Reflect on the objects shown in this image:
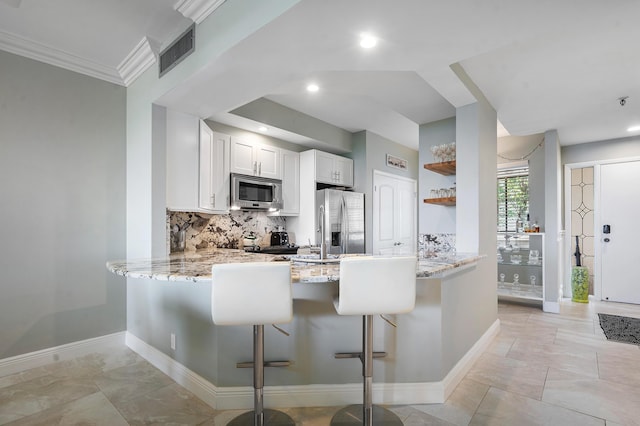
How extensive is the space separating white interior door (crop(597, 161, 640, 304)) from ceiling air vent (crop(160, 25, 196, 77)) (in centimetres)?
574

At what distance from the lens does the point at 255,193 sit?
3.90m

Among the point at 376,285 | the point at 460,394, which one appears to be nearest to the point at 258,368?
the point at 376,285

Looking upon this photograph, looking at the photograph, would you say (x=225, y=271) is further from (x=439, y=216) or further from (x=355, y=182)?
(x=355, y=182)

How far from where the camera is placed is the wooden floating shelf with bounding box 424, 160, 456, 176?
10.7 feet

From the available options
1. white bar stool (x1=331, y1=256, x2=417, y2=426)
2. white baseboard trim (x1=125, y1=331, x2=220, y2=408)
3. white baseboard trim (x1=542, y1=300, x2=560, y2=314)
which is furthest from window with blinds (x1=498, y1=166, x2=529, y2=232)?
white baseboard trim (x1=125, y1=331, x2=220, y2=408)

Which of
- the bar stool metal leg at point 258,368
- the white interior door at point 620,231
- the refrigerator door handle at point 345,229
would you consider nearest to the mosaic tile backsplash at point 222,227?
the refrigerator door handle at point 345,229

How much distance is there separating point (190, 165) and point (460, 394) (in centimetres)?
286

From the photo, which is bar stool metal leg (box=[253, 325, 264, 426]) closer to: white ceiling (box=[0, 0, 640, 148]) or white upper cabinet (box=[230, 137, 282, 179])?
white ceiling (box=[0, 0, 640, 148])

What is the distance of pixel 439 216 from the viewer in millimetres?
3660

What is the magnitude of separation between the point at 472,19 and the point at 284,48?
1019 millimetres

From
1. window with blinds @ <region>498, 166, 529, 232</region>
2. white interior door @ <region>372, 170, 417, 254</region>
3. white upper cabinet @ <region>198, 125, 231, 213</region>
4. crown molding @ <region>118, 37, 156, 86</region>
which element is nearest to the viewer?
crown molding @ <region>118, 37, 156, 86</region>

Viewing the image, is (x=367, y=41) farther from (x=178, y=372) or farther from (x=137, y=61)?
(x=178, y=372)

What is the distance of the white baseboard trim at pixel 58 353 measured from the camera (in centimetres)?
248

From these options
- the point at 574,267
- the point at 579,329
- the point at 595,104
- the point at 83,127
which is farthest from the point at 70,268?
the point at 574,267
